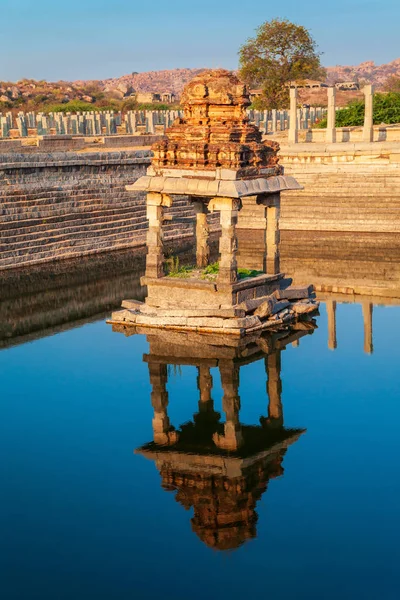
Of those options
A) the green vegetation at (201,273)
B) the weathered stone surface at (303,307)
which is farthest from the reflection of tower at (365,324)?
the green vegetation at (201,273)

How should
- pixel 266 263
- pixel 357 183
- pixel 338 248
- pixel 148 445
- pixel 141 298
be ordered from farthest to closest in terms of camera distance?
1. pixel 357 183
2. pixel 338 248
3. pixel 141 298
4. pixel 266 263
5. pixel 148 445

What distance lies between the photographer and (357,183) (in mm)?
25844

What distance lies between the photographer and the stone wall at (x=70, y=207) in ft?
70.5

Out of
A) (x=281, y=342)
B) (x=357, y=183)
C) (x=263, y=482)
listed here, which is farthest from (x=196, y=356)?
(x=357, y=183)

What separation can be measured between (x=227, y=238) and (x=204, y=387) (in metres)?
3.08

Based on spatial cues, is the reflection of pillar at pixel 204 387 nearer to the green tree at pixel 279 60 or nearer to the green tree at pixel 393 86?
the green tree at pixel 279 60

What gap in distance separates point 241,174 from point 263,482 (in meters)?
6.24

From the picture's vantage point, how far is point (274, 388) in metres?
12.9

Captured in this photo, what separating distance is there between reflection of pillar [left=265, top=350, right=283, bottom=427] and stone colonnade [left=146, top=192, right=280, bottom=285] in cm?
165

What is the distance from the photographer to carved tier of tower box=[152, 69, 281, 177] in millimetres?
15117

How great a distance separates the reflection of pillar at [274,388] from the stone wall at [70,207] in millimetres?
8358

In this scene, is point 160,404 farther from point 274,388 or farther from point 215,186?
point 215,186

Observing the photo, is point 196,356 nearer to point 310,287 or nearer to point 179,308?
point 179,308

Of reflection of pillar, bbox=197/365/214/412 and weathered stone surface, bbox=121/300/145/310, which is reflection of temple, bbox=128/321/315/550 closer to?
reflection of pillar, bbox=197/365/214/412
